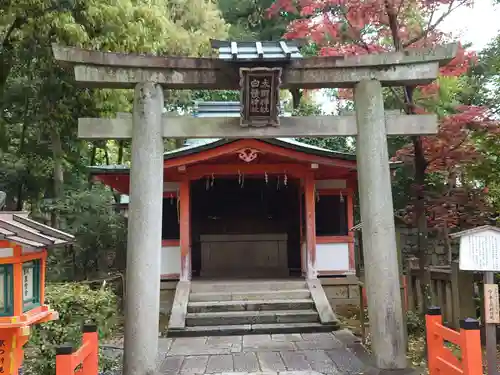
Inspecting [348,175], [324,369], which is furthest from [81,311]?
[348,175]

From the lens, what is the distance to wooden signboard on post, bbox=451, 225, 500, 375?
Answer: 4617 mm

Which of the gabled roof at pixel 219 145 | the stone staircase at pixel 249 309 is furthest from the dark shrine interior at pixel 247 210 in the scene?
the stone staircase at pixel 249 309

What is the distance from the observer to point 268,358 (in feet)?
22.4

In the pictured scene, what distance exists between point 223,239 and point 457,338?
8684mm

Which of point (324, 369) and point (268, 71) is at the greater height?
point (268, 71)

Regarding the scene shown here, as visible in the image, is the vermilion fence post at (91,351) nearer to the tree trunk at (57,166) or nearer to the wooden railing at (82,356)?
the wooden railing at (82,356)

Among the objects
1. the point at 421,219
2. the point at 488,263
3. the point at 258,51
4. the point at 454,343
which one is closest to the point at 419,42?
the point at 421,219

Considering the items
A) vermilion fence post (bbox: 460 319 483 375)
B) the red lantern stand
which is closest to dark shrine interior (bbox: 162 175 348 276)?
the red lantern stand

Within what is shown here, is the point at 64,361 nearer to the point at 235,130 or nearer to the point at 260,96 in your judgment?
the point at 235,130

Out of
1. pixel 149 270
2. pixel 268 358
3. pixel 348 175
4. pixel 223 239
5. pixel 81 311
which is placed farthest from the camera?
pixel 223 239

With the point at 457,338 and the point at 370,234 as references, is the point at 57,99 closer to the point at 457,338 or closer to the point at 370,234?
the point at 370,234

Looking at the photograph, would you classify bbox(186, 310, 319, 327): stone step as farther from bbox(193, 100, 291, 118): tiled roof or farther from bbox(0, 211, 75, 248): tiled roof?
bbox(193, 100, 291, 118): tiled roof

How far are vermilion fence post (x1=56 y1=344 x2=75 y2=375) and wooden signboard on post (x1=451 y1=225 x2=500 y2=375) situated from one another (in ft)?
12.7

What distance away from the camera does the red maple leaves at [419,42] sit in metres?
7.77
